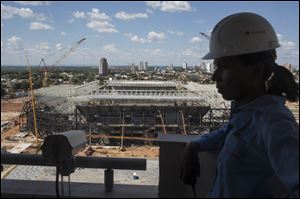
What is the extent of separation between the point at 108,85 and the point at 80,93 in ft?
36.2

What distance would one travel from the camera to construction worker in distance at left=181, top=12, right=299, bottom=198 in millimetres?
1080

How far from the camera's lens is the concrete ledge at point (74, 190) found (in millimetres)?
2408

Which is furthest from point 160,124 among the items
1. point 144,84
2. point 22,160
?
point 22,160

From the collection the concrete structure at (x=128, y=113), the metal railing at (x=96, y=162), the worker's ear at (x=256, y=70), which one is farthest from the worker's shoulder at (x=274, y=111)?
the concrete structure at (x=128, y=113)

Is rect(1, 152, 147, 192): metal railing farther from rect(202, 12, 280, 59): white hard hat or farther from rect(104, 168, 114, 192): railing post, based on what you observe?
rect(202, 12, 280, 59): white hard hat

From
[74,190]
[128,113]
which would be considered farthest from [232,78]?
[128,113]

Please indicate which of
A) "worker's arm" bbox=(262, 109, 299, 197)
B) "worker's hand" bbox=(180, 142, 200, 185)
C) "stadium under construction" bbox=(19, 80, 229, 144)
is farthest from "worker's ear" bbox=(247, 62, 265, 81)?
"stadium under construction" bbox=(19, 80, 229, 144)

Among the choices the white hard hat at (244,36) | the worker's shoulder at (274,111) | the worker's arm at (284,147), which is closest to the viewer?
the worker's arm at (284,147)

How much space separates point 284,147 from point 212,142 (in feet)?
2.14

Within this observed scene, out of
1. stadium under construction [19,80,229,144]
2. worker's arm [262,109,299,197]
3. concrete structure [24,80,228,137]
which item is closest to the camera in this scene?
worker's arm [262,109,299,197]

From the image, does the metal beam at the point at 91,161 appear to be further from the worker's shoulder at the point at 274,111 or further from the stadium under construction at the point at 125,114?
the stadium under construction at the point at 125,114

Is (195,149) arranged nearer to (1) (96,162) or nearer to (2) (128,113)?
(1) (96,162)

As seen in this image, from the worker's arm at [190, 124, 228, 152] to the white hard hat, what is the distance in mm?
412

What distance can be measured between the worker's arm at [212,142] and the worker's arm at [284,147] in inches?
21.3
